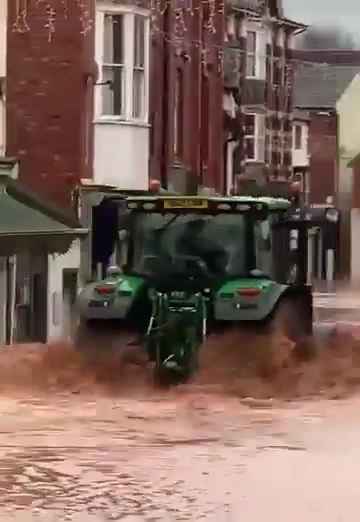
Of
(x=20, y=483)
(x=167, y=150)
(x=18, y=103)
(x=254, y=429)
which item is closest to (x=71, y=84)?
(x=18, y=103)

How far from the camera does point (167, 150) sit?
36875mm

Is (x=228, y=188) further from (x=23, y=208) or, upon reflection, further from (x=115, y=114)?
(x=23, y=208)

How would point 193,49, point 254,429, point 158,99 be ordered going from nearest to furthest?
point 254,429
point 158,99
point 193,49

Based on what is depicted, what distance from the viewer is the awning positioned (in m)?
28.0

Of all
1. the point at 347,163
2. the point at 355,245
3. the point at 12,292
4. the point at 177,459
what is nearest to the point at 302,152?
the point at 347,163

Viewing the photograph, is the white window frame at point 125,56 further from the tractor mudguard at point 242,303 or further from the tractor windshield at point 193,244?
the tractor mudguard at point 242,303

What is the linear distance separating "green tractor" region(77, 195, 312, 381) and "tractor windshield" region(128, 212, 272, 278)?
0.01 m

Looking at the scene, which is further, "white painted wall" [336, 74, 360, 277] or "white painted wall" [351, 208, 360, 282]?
"white painted wall" [336, 74, 360, 277]

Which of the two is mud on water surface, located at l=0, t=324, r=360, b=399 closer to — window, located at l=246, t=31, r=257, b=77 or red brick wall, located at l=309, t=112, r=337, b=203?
window, located at l=246, t=31, r=257, b=77

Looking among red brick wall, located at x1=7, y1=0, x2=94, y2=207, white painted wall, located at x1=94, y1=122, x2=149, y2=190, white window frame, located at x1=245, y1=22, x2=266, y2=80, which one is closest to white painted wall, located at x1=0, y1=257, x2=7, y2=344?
red brick wall, located at x1=7, y1=0, x2=94, y2=207

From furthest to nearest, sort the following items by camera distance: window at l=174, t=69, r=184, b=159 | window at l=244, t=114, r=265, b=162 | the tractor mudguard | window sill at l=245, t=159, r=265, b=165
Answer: window at l=244, t=114, r=265, b=162, window sill at l=245, t=159, r=265, b=165, window at l=174, t=69, r=184, b=159, the tractor mudguard

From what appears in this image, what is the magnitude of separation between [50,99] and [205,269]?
40.1 feet

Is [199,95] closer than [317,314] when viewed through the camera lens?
No

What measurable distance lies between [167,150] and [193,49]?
481 cm
